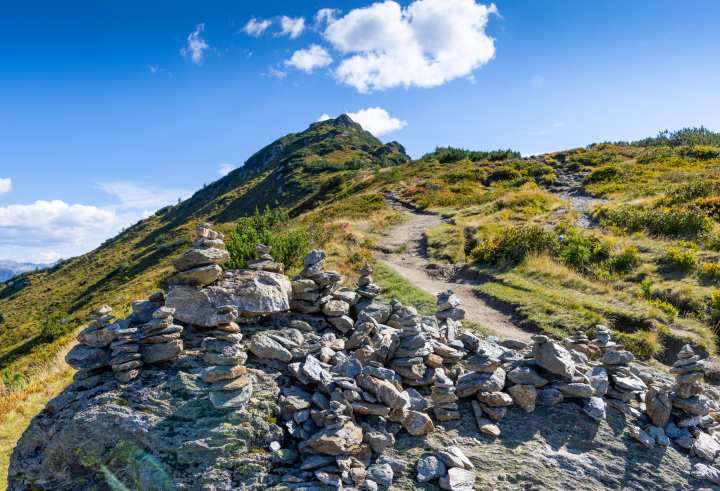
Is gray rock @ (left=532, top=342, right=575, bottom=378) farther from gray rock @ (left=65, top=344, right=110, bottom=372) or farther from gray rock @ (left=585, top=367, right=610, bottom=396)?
gray rock @ (left=65, top=344, right=110, bottom=372)

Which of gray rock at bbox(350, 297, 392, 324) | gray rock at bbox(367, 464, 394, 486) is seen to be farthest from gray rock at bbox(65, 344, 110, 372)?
gray rock at bbox(350, 297, 392, 324)

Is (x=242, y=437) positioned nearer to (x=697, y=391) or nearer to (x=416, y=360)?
(x=416, y=360)

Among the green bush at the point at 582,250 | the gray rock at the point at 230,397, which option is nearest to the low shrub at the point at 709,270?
the green bush at the point at 582,250

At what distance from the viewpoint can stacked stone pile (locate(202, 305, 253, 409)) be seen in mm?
4609

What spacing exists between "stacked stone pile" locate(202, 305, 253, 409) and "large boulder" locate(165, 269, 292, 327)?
0.43 metres

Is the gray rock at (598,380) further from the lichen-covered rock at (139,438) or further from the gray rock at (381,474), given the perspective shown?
the lichen-covered rock at (139,438)

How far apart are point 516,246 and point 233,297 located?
50.0 ft

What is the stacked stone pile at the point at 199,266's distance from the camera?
5906 mm

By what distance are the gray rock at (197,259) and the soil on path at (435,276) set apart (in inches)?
328

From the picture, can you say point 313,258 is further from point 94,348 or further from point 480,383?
point 480,383

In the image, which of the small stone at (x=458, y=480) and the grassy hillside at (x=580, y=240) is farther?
the grassy hillside at (x=580, y=240)

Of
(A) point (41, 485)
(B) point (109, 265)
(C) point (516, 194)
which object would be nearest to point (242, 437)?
(A) point (41, 485)

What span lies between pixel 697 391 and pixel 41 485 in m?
10.4

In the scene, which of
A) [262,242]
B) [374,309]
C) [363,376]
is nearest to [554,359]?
[363,376]
